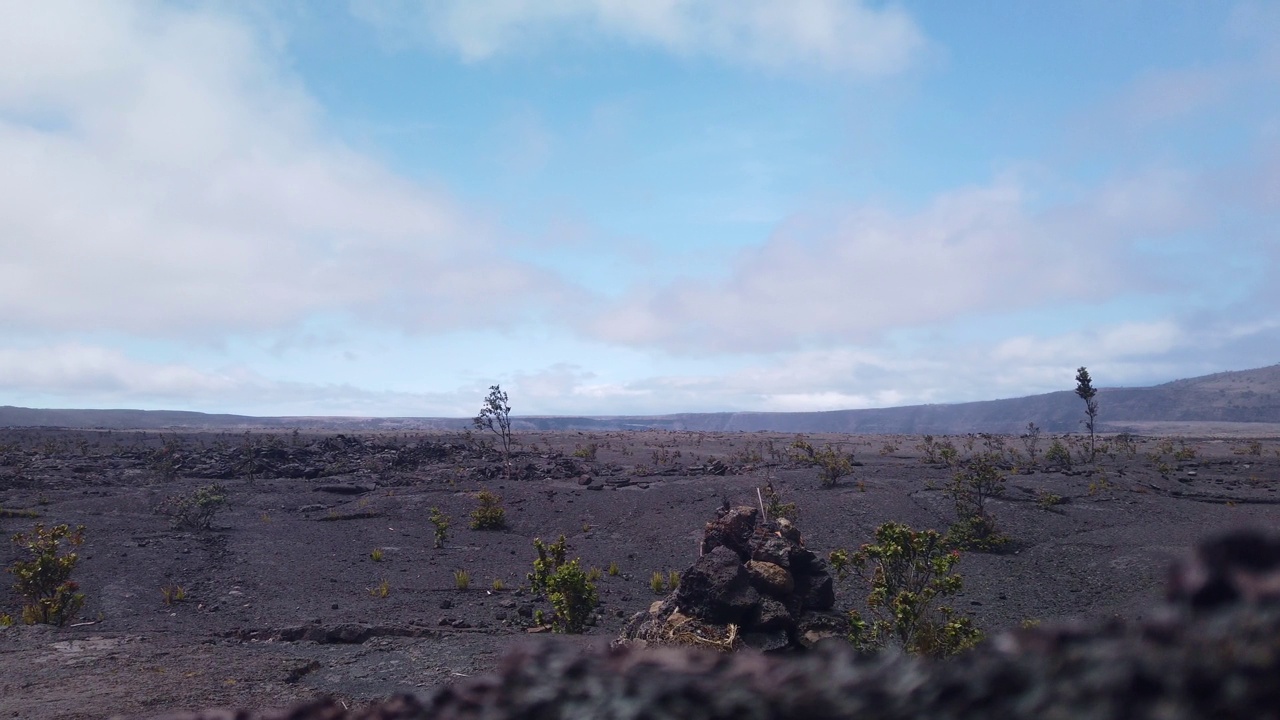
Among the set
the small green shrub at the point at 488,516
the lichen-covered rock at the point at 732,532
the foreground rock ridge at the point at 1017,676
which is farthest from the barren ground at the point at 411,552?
the foreground rock ridge at the point at 1017,676

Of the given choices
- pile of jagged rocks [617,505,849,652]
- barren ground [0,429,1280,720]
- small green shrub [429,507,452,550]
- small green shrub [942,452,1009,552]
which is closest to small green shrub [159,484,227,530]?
barren ground [0,429,1280,720]

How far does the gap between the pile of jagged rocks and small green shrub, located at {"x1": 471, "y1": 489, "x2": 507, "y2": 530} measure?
1431 cm

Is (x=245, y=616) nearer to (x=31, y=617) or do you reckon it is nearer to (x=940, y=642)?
(x=31, y=617)

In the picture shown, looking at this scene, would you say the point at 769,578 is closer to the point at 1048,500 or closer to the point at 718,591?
the point at 718,591

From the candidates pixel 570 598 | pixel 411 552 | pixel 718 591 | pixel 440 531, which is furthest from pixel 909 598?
pixel 440 531

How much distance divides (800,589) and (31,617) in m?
13.2

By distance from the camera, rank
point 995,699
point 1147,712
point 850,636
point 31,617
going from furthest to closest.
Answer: point 31,617 < point 850,636 < point 995,699 < point 1147,712

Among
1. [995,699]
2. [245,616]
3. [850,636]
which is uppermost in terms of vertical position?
[995,699]

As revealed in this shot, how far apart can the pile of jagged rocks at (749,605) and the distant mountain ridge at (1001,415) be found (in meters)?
101

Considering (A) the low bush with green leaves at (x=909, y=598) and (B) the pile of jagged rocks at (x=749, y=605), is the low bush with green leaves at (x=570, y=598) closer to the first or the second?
(B) the pile of jagged rocks at (x=749, y=605)

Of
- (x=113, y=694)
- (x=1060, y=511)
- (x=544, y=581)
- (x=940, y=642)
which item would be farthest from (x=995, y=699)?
(x=1060, y=511)

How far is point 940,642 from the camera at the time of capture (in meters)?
8.60

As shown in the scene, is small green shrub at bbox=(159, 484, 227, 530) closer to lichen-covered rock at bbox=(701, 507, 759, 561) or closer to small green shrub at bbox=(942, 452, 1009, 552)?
lichen-covered rock at bbox=(701, 507, 759, 561)

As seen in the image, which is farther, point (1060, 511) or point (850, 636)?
point (1060, 511)
